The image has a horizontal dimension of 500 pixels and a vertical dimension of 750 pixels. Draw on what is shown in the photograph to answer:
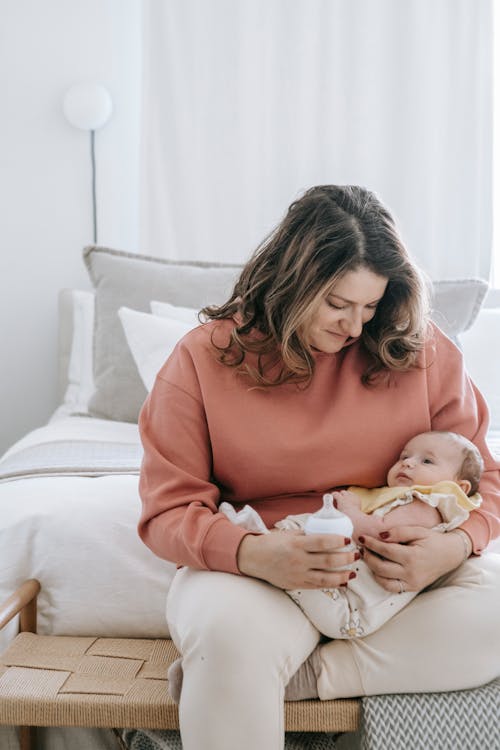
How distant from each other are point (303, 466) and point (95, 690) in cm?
47

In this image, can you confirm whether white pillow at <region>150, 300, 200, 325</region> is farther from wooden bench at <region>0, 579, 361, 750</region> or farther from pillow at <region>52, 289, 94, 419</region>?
wooden bench at <region>0, 579, 361, 750</region>

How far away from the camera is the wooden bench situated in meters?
1.23

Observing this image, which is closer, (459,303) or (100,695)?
(100,695)

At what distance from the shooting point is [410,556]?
4.17 feet

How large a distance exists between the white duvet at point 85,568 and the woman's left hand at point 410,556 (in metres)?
0.41

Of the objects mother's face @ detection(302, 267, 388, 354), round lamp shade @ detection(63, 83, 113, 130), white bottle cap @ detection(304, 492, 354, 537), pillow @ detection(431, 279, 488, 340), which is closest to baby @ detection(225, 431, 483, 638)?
white bottle cap @ detection(304, 492, 354, 537)

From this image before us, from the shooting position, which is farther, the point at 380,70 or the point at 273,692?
the point at 380,70

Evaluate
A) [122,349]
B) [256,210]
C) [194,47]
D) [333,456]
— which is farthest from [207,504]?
[194,47]

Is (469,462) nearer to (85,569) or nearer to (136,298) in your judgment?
(85,569)

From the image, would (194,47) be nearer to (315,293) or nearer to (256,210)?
(256,210)

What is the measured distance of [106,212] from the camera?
3.13 m

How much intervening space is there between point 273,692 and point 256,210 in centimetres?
225

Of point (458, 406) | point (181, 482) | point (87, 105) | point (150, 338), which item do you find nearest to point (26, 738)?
point (181, 482)

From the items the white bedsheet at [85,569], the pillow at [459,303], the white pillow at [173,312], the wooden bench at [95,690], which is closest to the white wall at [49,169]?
the white pillow at [173,312]
